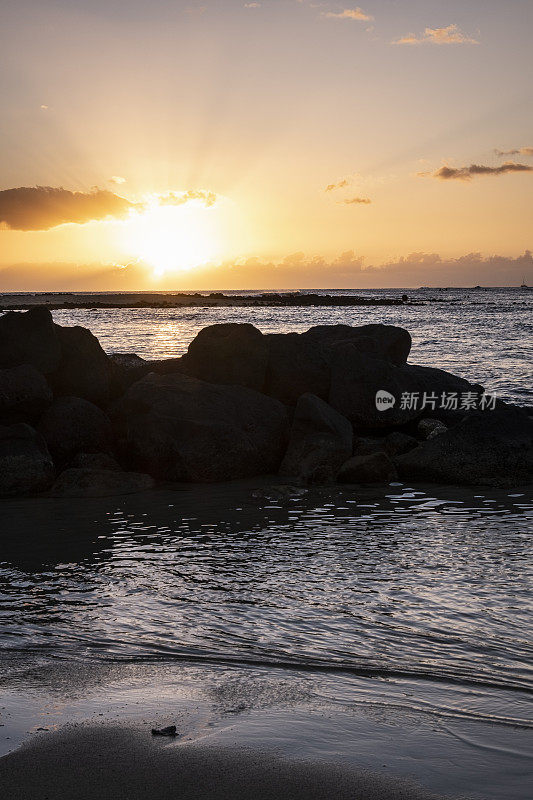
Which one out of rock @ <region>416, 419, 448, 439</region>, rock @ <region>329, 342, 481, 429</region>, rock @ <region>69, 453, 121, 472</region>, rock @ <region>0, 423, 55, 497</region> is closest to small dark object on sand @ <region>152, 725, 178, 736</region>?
rock @ <region>0, 423, 55, 497</region>

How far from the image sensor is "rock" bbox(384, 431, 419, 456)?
1540 cm

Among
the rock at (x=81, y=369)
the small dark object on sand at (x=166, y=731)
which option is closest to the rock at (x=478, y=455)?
the rock at (x=81, y=369)

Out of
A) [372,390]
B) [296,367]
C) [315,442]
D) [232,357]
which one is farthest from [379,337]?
[315,442]

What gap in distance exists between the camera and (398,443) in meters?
Answer: 15.5

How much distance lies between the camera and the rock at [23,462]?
1254 cm

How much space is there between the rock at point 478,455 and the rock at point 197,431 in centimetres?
261

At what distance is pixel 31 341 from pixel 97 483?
405 cm

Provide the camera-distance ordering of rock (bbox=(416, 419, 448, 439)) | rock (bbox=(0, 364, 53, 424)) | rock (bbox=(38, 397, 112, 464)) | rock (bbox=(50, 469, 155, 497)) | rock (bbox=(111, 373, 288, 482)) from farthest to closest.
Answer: rock (bbox=(416, 419, 448, 439)), rock (bbox=(38, 397, 112, 464)), rock (bbox=(0, 364, 53, 424)), rock (bbox=(111, 373, 288, 482)), rock (bbox=(50, 469, 155, 497))

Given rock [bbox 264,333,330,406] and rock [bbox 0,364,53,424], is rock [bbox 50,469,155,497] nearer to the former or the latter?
rock [bbox 0,364,53,424]

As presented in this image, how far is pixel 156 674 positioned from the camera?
18.4 feet

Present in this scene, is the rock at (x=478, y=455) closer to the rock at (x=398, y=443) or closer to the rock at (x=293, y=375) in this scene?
the rock at (x=398, y=443)

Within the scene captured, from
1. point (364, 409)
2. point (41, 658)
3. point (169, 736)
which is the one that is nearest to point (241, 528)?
point (41, 658)

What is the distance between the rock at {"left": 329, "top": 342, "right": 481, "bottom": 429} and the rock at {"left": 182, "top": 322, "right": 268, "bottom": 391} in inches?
65.8

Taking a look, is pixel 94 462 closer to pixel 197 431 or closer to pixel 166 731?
pixel 197 431
